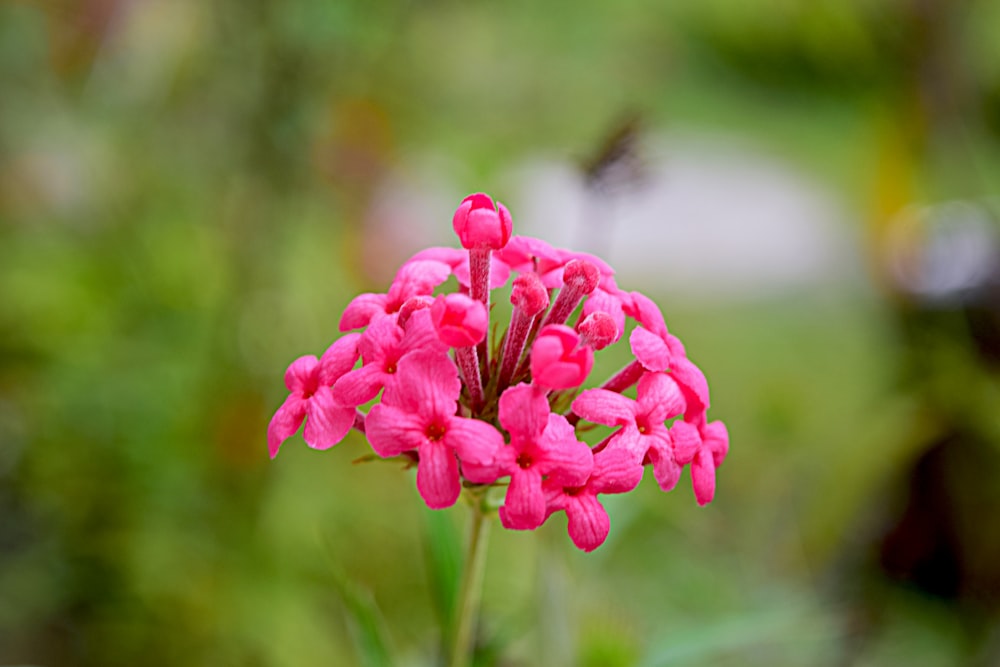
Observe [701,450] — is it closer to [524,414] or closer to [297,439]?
[524,414]

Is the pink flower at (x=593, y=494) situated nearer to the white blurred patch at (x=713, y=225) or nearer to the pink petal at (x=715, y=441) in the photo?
the pink petal at (x=715, y=441)

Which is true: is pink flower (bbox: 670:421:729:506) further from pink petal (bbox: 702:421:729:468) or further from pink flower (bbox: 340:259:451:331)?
pink flower (bbox: 340:259:451:331)

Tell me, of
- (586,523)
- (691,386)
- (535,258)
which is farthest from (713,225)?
(586,523)

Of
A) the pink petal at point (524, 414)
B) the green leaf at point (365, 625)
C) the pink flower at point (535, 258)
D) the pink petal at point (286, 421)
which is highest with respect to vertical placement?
the pink flower at point (535, 258)

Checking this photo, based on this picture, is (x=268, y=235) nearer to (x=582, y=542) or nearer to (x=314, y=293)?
(x=314, y=293)

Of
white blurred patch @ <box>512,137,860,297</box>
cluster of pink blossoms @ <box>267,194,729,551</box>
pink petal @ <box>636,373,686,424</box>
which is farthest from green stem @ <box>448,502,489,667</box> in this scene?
white blurred patch @ <box>512,137,860,297</box>

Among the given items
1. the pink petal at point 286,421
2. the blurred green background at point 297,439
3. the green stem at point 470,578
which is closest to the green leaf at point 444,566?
the blurred green background at point 297,439

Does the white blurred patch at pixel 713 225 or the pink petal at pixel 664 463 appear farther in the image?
the white blurred patch at pixel 713 225
